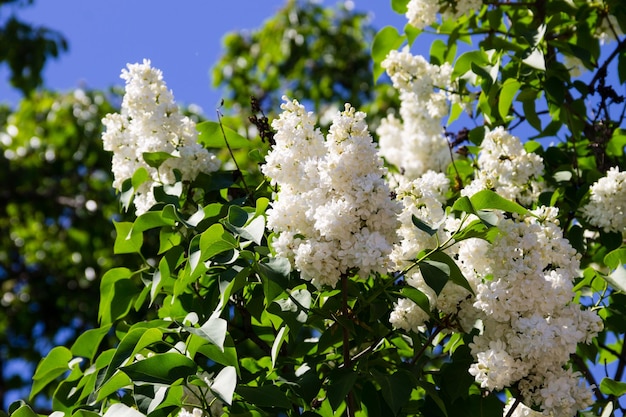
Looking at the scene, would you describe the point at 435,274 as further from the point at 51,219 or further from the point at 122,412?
the point at 51,219

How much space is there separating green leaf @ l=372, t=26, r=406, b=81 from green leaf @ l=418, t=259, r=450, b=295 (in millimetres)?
1227

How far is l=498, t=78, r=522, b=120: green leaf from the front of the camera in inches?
90.4

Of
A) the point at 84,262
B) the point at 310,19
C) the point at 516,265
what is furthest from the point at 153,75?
the point at 310,19

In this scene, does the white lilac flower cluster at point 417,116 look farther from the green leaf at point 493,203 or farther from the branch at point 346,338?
the branch at point 346,338

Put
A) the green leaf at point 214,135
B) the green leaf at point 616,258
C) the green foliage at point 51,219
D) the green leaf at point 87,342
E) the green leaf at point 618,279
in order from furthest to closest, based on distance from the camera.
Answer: the green foliage at point 51,219 < the green leaf at point 214,135 < the green leaf at point 87,342 < the green leaf at point 616,258 < the green leaf at point 618,279

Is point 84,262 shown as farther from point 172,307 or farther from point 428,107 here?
point 172,307

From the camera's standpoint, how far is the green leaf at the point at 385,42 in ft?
9.07

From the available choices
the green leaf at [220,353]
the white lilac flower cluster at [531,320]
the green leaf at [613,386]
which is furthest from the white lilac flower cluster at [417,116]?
the green leaf at [220,353]

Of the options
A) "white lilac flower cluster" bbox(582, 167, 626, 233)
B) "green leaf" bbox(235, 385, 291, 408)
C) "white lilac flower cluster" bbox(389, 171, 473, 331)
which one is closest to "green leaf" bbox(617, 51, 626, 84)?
"white lilac flower cluster" bbox(582, 167, 626, 233)

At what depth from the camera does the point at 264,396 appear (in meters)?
1.49

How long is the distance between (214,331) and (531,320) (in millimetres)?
540

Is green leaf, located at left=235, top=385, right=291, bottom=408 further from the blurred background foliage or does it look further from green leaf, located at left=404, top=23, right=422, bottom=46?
the blurred background foliage

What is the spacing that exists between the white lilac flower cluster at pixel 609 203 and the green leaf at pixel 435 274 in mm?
676

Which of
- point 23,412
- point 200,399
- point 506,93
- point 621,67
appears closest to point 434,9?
point 506,93
